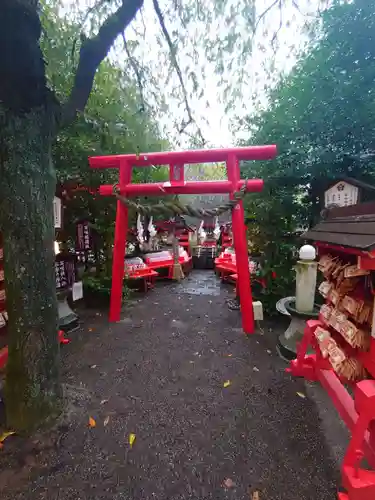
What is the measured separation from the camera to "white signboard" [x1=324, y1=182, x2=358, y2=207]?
167 inches

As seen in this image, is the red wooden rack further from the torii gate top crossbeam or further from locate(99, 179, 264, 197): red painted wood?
the torii gate top crossbeam

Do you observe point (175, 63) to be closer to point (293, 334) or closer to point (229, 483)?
point (293, 334)

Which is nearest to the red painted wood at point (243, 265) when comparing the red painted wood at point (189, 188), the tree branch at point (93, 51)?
the red painted wood at point (189, 188)

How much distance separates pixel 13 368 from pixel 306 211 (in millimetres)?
5578

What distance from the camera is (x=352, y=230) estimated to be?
6.73ft

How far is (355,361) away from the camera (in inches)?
87.3

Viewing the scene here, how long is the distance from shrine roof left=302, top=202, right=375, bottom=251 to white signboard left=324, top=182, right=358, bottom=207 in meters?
1.71

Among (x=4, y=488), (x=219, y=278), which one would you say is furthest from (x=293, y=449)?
(x=219, y=278)

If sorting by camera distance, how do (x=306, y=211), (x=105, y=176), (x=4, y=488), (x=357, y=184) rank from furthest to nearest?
(x=105, y=176) < (x=306, y=211) < (x=357, y=184) < (x=4, y=488)

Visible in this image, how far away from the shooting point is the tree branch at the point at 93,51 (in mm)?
2586

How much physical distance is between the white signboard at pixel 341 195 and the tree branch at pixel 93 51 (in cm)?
389

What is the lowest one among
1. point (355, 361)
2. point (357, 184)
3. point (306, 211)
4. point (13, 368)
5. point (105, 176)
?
point (13, 368)

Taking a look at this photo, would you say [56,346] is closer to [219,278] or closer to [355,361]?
[355,361]

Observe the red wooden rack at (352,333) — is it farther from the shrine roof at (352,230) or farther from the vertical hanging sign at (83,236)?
the vertical hanging sign at (83,236)
